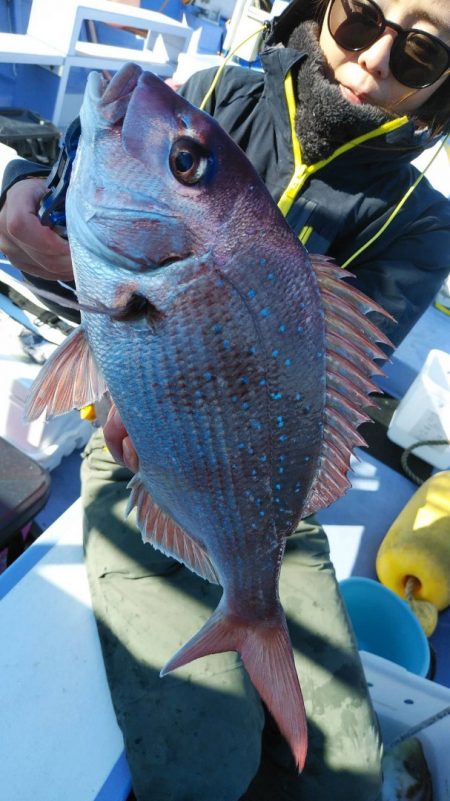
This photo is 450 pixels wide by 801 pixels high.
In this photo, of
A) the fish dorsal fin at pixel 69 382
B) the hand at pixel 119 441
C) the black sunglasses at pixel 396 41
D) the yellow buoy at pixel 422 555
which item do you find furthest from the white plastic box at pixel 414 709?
the black sunglasses at pixel 396 41

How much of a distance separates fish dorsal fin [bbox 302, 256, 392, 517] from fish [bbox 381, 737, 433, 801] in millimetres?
1403

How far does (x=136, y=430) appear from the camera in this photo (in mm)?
1116

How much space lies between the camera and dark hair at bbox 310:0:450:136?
1.79 metres

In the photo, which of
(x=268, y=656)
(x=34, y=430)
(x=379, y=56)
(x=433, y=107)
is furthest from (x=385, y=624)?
(x=379, y=56)

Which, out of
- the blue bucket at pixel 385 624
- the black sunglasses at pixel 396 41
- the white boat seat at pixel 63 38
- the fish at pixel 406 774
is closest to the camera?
the black sunglasses at pixel 396 41

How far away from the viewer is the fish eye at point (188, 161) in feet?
3.10

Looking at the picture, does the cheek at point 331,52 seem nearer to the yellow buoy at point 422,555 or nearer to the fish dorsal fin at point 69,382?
the fish dorsal fin at point 69,382

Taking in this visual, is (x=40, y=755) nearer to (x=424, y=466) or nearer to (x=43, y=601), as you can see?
(x=43, y=601)

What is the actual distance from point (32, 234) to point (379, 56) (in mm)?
1217

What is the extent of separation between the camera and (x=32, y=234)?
4.34ft

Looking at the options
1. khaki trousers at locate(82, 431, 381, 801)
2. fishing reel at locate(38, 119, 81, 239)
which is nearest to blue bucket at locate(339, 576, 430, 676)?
khaki trousers at locate(82, 431, 381, 801)

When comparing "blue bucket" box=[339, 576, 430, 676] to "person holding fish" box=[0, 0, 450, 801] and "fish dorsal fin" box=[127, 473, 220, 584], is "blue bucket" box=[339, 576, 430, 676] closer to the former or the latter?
"person holding fish" box=[0, 0, 450, 801]

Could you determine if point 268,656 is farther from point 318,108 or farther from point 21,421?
point 318,108

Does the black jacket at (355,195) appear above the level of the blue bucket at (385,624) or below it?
above
